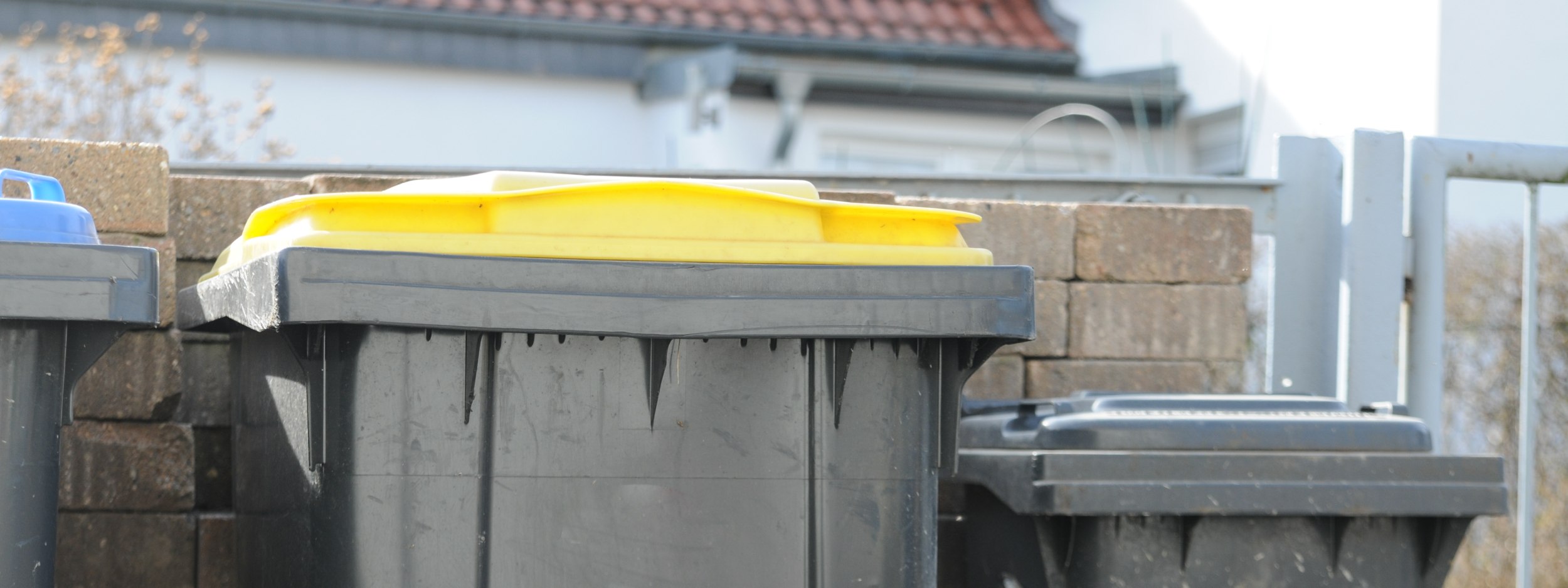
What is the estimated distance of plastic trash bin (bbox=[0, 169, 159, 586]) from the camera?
195cm

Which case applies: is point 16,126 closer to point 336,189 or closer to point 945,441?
point 336,189

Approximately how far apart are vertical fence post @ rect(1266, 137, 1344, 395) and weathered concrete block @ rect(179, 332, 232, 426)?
2.25 meters

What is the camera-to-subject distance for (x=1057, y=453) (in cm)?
239

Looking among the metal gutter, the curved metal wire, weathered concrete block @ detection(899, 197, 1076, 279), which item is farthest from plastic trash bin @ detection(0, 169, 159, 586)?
the curved metal wire

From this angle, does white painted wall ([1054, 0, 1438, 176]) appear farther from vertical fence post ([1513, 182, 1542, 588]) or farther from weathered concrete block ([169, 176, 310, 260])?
weathered concrete block ([169, 176, 310, 260])

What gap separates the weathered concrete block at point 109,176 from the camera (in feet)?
8.89

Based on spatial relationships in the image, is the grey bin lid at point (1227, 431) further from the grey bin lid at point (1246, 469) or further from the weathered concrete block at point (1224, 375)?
the weathered concrete block at point (1224, 375)

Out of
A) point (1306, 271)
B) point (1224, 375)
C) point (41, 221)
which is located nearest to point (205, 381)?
point (41, 221)

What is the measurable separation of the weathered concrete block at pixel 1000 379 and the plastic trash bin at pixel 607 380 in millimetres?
1035

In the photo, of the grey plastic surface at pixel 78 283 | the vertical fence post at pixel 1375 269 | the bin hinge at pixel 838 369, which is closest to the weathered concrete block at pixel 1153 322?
the vertical fence post at pixel 1375 269

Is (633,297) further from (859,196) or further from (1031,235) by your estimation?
(1031,235)

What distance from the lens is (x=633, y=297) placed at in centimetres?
203

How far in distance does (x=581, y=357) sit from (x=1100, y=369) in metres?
1.55

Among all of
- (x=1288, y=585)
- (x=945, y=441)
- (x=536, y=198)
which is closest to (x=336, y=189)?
(x=536, y=198)
